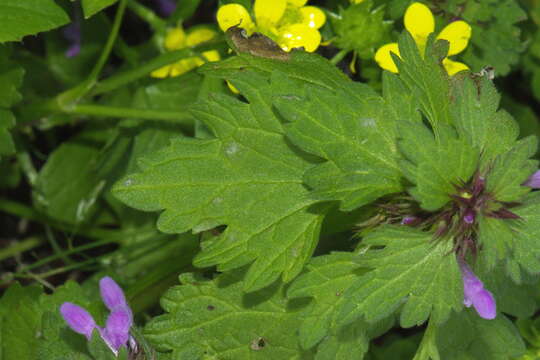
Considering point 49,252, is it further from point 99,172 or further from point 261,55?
point 261,55

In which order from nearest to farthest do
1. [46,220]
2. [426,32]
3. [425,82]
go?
[425,82] < [426,32] < [46,220]

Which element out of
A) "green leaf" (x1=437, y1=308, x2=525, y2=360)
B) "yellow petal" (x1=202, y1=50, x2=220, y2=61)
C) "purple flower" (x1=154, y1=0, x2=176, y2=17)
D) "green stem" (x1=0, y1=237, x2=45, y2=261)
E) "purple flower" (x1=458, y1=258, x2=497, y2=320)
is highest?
"yellow petal" (x1=202, y1=50, x2=220, y2=61)

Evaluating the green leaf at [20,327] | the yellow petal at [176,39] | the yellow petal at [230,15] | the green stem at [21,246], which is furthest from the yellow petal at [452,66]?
the green stem at [21,246]

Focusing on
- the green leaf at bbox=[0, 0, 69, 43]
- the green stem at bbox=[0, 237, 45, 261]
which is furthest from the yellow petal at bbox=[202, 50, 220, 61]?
the green stem at bbox=[0, 237, 45, 261]

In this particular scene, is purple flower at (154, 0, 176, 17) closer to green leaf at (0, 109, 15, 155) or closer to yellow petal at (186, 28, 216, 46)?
yellow petal at (186, 28, 216, 46)

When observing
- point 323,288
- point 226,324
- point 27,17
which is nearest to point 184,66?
point 27,17

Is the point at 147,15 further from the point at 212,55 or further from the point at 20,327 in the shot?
the point at 20,327

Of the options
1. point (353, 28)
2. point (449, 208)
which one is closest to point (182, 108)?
point (353, 28)
